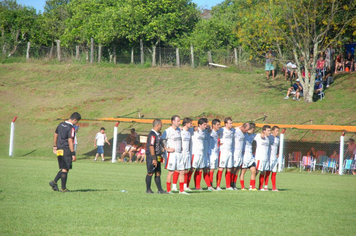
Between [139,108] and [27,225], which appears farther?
[139,108]

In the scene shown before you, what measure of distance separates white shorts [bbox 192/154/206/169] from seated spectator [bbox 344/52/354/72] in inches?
1052

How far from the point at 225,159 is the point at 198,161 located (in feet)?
3.67

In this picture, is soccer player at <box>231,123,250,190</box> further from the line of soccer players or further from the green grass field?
the green grass field

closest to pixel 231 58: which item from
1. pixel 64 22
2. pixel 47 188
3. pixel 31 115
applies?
pixel 31 115

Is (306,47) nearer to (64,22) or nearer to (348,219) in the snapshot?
(348,219)

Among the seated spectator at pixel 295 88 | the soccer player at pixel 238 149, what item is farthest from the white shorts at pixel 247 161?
the seated spectator at pixel 295 88

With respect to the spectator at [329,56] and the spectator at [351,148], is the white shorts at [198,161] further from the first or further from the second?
the spectator at [329,56]

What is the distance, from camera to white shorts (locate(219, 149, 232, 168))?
48.1 feet

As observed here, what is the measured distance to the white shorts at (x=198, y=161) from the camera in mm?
13948

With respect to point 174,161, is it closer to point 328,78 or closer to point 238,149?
point 238,149

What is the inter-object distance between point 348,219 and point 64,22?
5480 centimetres

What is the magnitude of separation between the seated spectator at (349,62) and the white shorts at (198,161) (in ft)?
87.7

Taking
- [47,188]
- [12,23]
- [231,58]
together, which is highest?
[12,23]

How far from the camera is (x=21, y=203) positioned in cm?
928
